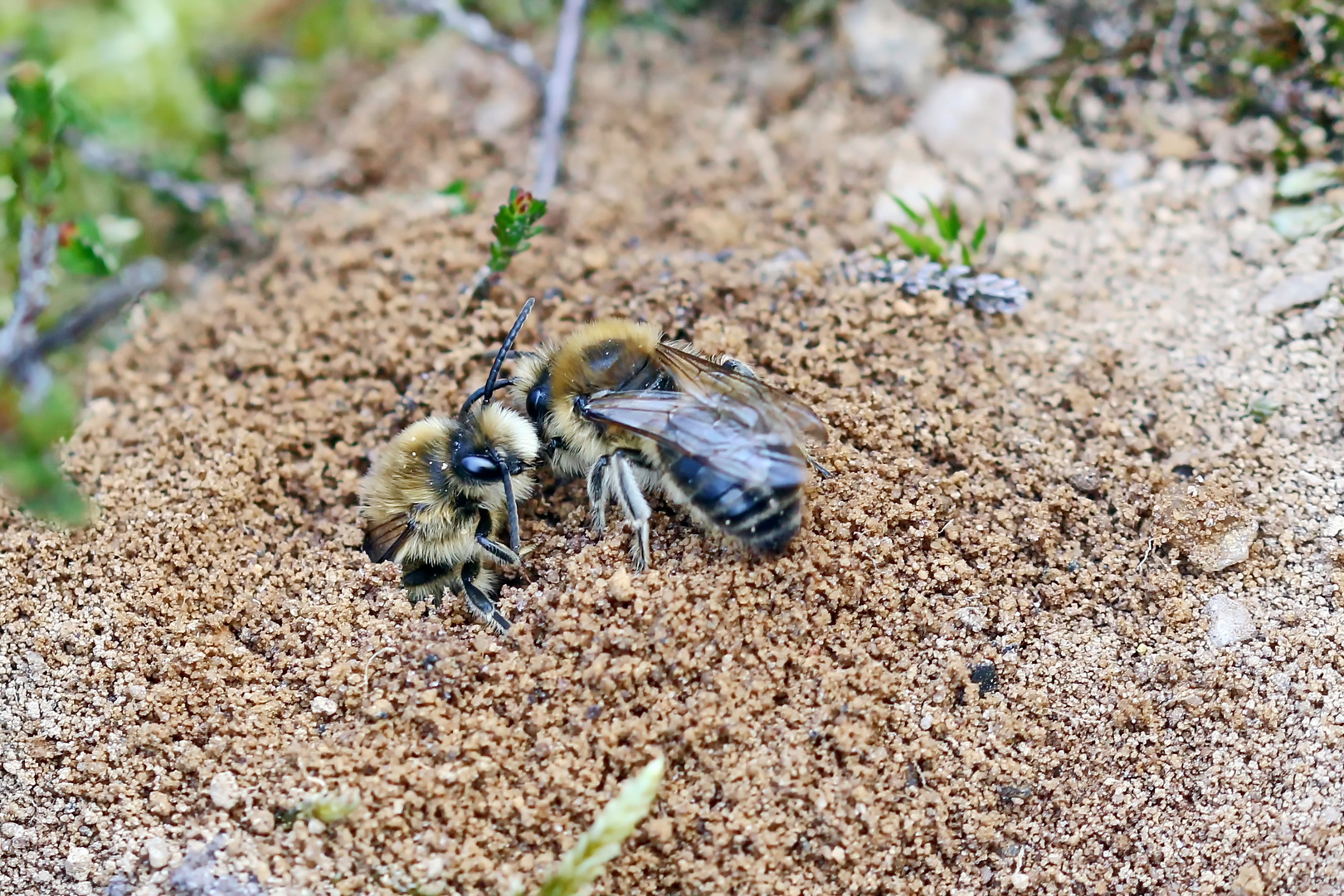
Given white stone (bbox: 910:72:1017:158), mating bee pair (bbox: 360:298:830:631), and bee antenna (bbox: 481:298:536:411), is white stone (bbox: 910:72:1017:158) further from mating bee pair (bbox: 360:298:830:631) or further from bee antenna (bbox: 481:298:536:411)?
bee antenna (bbox: 481:298:536:411)

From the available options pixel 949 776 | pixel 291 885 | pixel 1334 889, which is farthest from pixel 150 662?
pixel 1334 889

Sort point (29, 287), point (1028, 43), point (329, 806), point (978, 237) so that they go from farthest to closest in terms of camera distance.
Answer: point (1028, 43)
point (29, 287)
point (978, 237)
point (329, 806)

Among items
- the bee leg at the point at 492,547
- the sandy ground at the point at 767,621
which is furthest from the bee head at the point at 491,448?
the sandy ground at the point at 767,621

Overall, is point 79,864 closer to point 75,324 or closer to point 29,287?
point 29,287

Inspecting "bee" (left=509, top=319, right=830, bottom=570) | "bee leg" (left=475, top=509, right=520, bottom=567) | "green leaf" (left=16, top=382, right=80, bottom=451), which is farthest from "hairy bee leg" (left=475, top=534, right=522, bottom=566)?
"green leaf" (left=16, top=382, right=80, bottom=451)

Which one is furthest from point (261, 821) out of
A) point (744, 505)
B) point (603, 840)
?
point (744, 505)
